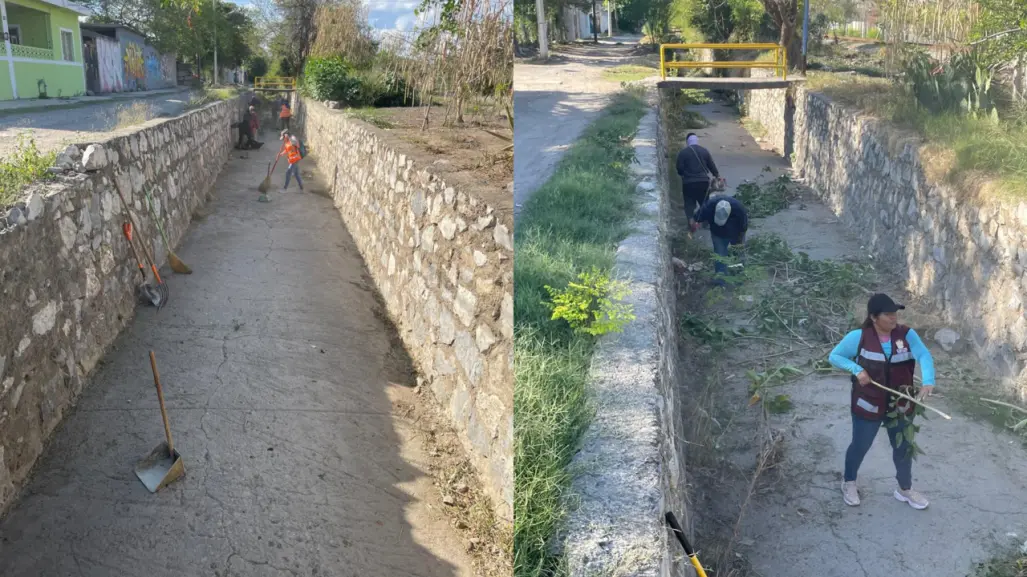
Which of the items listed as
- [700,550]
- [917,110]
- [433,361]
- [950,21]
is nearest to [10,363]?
[433,361]

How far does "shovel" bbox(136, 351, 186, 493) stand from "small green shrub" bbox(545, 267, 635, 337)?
1778 millimetres

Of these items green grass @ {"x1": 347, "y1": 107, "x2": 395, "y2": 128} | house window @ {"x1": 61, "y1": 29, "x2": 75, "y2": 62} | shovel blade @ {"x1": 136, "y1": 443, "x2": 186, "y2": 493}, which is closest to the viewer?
shovel blade @ {"x1": 136, "y1": 443, "x2": 186, "y2": 493}

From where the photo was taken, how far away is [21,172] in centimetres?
459

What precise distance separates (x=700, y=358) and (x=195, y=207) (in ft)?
22.5

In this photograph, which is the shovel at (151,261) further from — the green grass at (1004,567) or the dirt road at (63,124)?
the green grass at (1004,567)

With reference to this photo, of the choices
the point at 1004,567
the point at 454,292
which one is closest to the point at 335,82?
the point at 454,292

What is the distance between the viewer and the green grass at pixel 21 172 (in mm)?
4199

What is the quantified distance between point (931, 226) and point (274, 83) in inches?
896

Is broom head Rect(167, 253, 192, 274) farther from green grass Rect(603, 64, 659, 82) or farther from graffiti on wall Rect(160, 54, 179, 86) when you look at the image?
graffiti on wall Rect(160, 54, 179, 86)

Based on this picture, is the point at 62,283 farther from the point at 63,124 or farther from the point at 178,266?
the point at 63,124

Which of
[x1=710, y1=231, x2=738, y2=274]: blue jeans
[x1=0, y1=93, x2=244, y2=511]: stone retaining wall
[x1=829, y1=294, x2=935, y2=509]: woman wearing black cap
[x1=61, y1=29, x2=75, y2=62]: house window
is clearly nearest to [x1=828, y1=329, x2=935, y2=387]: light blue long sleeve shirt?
[x1=829, y1=294, x2=935, y2=509]: woman wearing black cap

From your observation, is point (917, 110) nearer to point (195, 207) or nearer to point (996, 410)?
point (996, 410)

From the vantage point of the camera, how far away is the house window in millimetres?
18641

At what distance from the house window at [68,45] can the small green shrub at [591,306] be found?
750 inches
